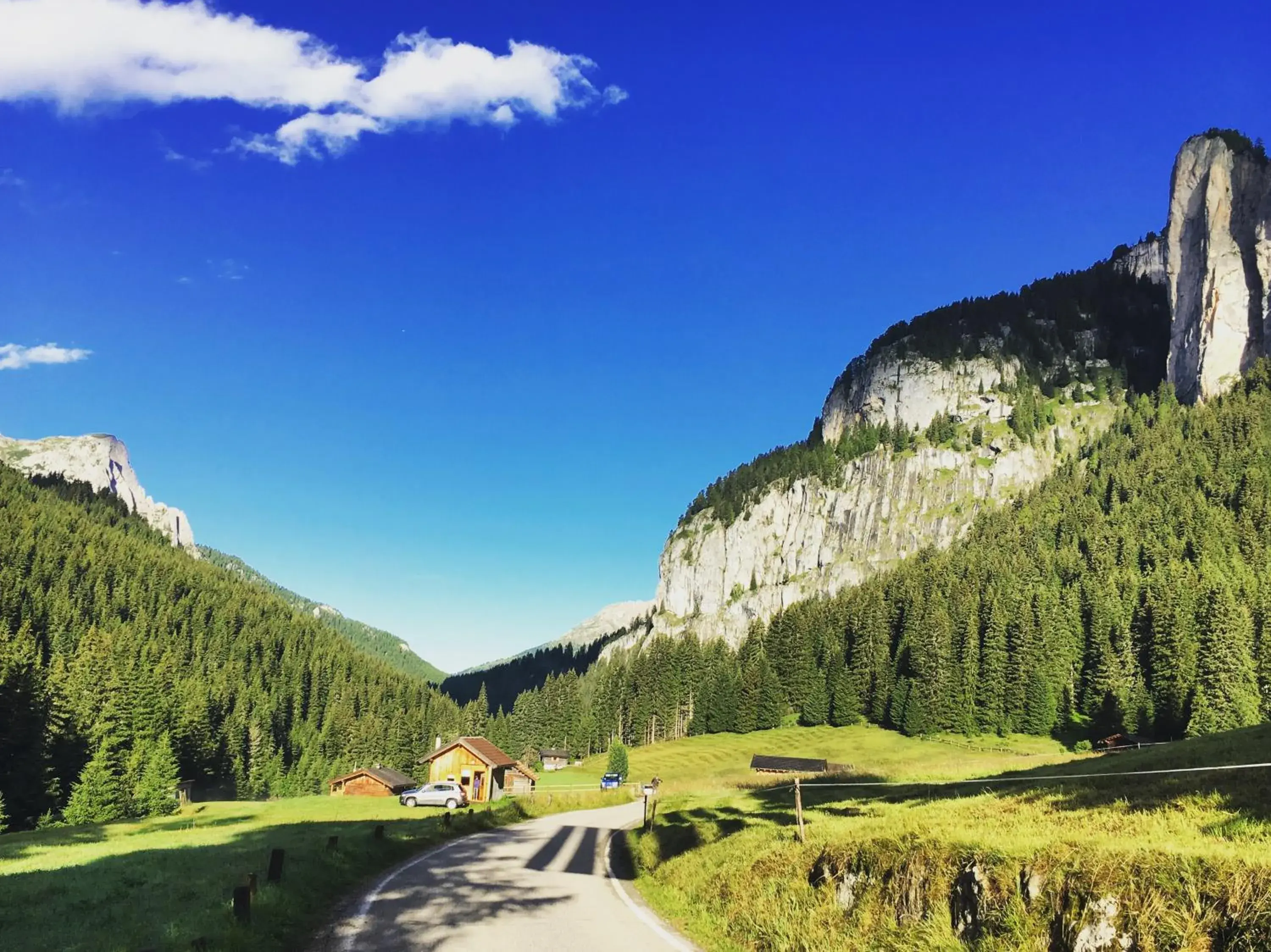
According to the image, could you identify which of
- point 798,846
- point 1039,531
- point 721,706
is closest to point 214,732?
point 721,706

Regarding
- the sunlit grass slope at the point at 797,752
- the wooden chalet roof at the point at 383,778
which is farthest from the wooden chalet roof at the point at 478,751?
the sunlit grass slope at the point at 797,752

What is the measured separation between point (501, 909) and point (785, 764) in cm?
6600

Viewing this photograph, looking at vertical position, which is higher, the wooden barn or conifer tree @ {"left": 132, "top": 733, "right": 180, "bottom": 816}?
conifer tree @ {"left": 132, "top": 733, "right": 180, "bottom": 816}

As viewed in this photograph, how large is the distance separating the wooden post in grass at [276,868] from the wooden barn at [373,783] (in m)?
68.4

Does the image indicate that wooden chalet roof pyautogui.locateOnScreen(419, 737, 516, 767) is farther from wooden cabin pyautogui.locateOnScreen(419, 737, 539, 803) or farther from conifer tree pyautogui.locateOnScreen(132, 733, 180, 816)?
conifer tree pyautogui.locateOnScreen(132, 733, 180, 816)

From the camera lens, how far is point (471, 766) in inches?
2997

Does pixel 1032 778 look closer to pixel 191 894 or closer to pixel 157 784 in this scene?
pixel 191 894

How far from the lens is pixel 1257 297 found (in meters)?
177

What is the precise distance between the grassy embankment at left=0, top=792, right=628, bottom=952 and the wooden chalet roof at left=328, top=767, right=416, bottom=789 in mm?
39083

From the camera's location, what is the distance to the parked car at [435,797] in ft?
176

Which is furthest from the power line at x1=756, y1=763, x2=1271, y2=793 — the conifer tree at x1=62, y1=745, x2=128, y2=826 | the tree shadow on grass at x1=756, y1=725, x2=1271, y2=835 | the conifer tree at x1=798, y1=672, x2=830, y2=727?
the conifer tree at x1=798, y1=672, x2=830, y2=727

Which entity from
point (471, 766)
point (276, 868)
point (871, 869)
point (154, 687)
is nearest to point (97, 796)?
point (154, 687)

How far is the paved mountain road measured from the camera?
480 inches

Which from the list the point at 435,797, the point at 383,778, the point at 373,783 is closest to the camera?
the point at 435,797
